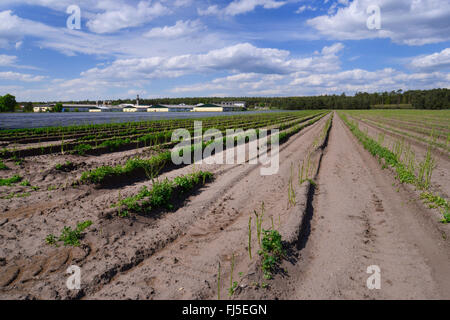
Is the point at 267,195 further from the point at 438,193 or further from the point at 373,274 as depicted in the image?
the point at 438,193

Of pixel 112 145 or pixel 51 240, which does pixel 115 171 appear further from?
pixel 112 145

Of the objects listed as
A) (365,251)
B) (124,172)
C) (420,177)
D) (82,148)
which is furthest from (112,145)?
(420,177)

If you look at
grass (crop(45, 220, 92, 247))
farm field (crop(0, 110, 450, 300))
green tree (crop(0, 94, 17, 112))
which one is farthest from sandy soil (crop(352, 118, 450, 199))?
green tree (crop(0, 94, 17, 112))

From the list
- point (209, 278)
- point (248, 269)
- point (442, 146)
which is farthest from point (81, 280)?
point (442, 146)

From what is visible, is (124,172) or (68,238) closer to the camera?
(68,238)

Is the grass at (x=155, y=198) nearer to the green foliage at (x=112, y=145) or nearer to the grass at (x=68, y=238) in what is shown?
the grass at (x=68, y=238)

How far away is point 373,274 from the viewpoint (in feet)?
12.1

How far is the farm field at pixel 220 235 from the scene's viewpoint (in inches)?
136

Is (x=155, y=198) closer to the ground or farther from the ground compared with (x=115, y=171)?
closer to the ground

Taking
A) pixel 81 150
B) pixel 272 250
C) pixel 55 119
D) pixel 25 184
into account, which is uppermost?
pixel 55 119

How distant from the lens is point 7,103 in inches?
2534

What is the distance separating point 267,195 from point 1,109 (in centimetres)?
8036

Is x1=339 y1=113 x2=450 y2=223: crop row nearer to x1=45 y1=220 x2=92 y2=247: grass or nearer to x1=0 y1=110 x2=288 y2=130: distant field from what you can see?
x1=45 y1=220 x2=92 y2=247: grass

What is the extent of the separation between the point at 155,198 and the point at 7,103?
79702 millimetres
